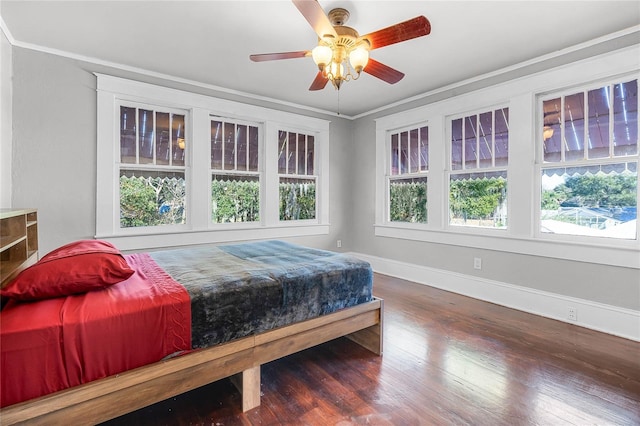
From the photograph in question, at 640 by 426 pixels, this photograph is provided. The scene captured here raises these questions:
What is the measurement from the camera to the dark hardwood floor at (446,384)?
1652mm

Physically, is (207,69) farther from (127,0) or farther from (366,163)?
(366,163)

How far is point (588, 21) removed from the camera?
248 centimetres

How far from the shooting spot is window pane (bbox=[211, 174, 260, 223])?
13.2ft

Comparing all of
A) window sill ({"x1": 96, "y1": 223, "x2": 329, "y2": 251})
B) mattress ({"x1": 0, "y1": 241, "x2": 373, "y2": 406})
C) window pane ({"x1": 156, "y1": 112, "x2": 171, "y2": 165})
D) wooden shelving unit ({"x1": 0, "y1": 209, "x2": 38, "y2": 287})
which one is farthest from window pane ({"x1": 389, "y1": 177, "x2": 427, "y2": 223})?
wooden shelving unit ({"x1": 0, "y1": 209, "x2": 38, "y2": 287})

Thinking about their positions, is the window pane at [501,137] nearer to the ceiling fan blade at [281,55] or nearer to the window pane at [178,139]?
the ceiling fan blade at [281,55]

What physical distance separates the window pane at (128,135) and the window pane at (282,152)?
1.86 meters

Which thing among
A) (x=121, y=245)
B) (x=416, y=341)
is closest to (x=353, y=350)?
(x=416, y=341)

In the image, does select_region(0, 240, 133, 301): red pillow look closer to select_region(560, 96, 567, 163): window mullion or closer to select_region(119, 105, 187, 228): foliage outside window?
select_region(119, 105, 187, 228): foliage outside window

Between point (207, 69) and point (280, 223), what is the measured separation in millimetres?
2190

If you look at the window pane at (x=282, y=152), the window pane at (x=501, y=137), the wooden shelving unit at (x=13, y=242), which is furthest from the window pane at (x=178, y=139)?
the window pane at (x=501, y=137)

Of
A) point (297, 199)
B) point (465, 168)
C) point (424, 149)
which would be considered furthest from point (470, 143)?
point (297, 199)

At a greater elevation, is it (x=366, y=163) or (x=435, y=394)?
(x=366, y=163)

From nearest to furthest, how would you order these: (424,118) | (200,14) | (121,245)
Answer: (200,14), (121,245), (424,118)

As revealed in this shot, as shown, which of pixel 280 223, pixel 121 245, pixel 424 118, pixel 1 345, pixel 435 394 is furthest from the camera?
pixel 280 223
